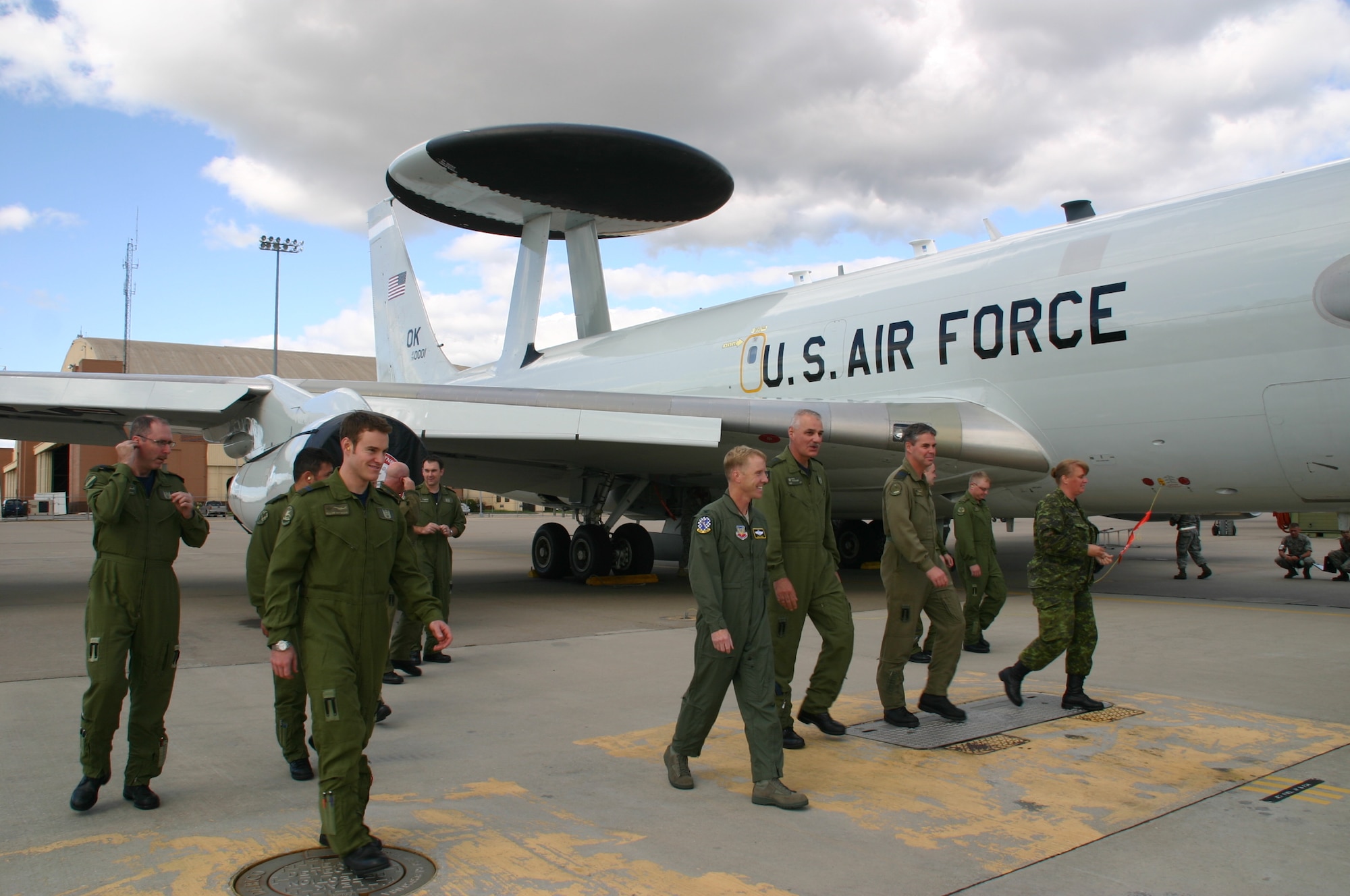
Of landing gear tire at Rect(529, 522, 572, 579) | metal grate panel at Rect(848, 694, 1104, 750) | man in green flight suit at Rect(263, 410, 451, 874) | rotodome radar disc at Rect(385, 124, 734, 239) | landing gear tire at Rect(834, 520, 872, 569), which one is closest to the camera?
man in green flight suit at Rect(263, 410, 451, 874)

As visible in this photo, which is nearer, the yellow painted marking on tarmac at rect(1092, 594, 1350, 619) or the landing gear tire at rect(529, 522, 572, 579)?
the yellow painted marking on tarmac at rect(1092, 594, 1350, 619)

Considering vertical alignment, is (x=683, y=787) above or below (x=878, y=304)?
below

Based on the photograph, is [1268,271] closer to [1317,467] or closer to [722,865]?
[1317,467]

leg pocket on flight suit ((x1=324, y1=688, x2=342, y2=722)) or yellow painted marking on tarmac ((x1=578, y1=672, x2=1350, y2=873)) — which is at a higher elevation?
leg pocket on flight suit ((x1=324, y1=688, x2=342, y2=722))

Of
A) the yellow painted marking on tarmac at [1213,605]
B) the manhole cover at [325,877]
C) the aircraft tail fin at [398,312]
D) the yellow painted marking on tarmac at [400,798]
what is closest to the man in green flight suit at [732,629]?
the yellow painted marking on tarmac at [400,798]

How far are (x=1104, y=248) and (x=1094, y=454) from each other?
6.92 feet

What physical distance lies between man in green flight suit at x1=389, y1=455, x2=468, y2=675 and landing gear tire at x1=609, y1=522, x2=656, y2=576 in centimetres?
590

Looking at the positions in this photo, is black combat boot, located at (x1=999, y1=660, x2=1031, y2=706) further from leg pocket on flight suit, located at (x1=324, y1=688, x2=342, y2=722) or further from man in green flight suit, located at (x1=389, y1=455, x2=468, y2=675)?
leg pocket on flight suit, located at (x1=324, y1=688, x2=342, y2=722)

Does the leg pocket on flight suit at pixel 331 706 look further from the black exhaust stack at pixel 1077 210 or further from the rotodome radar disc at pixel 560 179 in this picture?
the rotodome radar disc at pixel 560 179

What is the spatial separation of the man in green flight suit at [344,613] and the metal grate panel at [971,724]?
259 centimetres

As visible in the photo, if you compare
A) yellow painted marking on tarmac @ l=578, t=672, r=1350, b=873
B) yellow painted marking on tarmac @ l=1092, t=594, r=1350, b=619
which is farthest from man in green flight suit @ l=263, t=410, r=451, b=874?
yellow painted marking on tarmac @ l=1092, t=594, r=1350, b=619

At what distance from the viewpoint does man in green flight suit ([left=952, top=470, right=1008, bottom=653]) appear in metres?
7.68

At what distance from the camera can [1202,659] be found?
7.04 m

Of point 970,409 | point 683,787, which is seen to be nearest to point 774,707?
point 683,787
